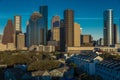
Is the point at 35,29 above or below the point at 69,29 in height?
above

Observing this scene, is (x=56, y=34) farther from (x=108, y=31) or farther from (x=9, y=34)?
(x=108, y=31)

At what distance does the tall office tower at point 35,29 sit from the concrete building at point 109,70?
5340 cm

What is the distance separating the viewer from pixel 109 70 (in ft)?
59.2

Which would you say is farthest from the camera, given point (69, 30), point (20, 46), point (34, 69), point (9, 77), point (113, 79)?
point (20, 46)

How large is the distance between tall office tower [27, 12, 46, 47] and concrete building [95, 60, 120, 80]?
175 ft

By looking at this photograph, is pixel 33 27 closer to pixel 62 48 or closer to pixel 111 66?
pixel 62 48

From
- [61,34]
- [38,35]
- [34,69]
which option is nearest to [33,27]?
[38,35]

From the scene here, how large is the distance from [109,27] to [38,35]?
1551 centimetres

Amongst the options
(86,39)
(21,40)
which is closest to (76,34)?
(86,39)

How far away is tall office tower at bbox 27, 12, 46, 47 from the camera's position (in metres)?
73.7

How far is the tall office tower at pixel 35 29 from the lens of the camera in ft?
242

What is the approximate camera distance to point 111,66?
59.3ft

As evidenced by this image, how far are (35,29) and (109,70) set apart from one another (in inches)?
2223

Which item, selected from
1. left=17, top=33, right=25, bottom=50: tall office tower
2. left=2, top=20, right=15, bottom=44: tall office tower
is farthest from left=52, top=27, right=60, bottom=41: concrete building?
left=2, top=20, right=15, bottom=44: tall office tower
